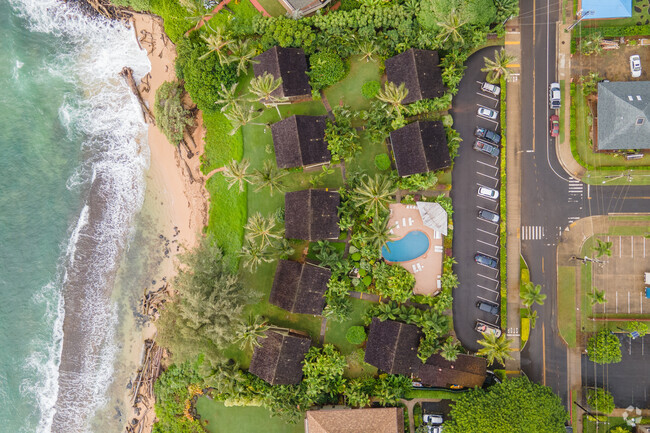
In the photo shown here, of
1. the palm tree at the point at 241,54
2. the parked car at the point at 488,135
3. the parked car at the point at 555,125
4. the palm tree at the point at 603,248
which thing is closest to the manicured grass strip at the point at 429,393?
the palm tree at the point at 603,248

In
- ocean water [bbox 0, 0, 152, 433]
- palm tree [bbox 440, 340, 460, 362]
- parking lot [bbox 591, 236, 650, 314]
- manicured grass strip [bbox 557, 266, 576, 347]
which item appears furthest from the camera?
ocean water [bbox 0, 0, 152, 433]

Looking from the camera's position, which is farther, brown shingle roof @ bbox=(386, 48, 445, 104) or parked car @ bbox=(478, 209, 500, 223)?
parked car @ bbox=(478, 209, 500, 223)

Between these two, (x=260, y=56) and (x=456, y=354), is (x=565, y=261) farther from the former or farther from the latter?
(x=260, y=56)

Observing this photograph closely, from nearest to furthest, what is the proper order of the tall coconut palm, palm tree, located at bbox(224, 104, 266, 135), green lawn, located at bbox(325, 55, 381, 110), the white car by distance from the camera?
the tall coconut palm, palm tree, located at bbox(224, 104, 266, 135), the white car, green lawn, located at bbox(325, 55, 381, 110)

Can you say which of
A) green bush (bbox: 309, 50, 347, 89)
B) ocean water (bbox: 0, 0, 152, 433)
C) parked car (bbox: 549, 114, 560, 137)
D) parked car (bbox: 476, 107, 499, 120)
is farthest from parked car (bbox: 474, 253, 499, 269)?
ocean water (bbox: 0, 0, 152, 433)

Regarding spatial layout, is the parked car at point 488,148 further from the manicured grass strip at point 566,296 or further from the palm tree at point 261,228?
the palm tree at point 261,228

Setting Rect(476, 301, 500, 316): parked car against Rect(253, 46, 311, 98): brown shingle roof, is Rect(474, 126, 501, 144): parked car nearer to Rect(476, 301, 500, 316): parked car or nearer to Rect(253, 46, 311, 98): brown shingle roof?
Rect(476, 301, 500, 316): parked car

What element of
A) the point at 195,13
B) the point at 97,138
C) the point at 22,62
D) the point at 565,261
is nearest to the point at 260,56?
the point at 195,13
